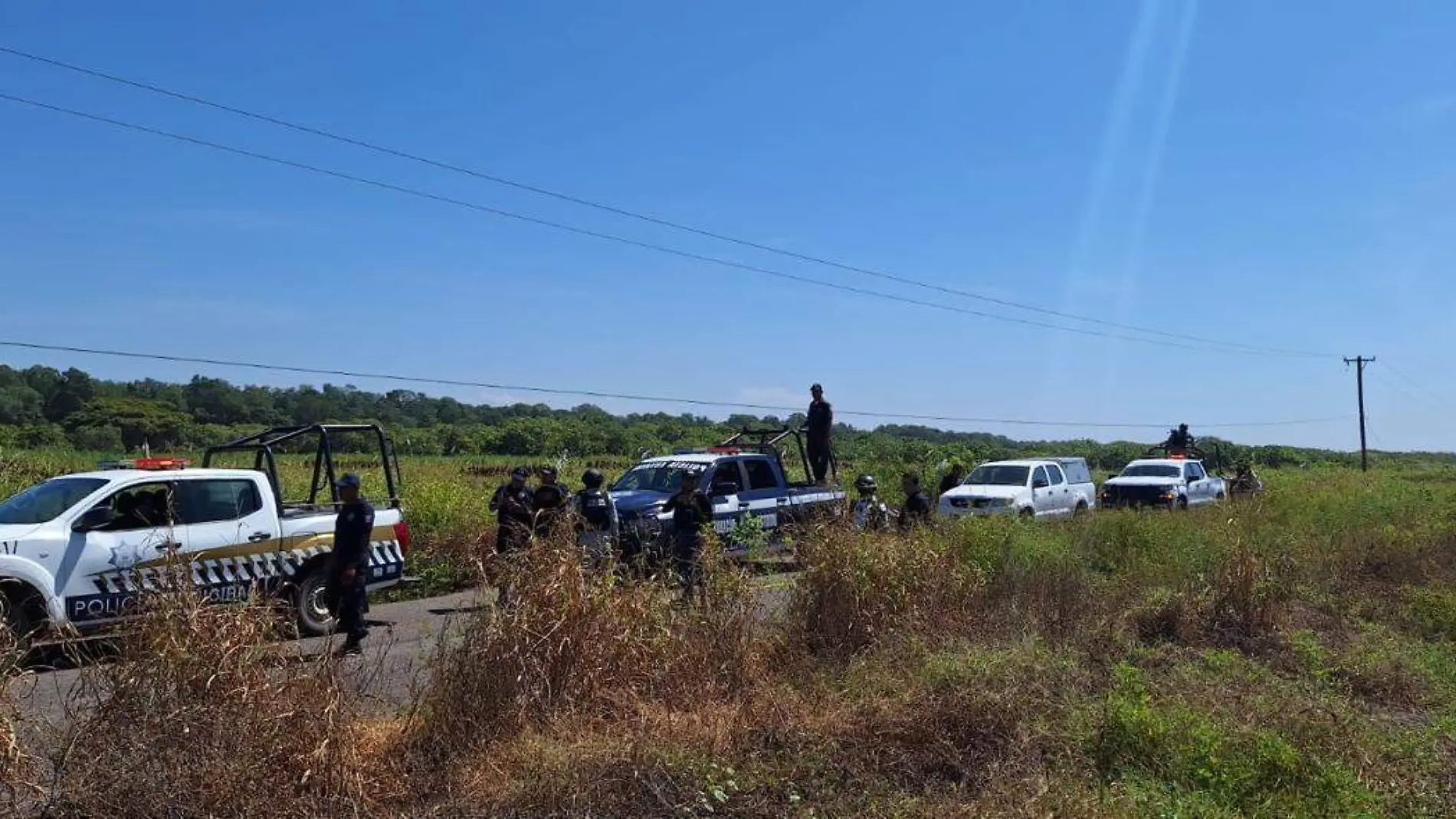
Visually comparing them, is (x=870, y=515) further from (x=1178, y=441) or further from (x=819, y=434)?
(x=1178, y=441)

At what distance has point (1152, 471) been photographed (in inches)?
1089

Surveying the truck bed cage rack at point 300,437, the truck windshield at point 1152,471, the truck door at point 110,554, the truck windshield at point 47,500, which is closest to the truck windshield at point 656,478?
the truck bed cage rack at point 300,437

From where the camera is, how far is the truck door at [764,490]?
15758 mm

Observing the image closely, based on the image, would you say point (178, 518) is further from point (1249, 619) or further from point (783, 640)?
point (1249, 619)

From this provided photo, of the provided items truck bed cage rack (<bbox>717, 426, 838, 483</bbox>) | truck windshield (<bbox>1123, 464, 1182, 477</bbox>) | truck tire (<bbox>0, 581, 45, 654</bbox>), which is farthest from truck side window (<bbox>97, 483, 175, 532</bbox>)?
truck windshield (<bbox>1123, 464, 1182, 477</bbox>)

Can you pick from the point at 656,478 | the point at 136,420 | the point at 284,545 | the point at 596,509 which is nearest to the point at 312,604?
the point at 284,545

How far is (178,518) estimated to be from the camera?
33.8 feet

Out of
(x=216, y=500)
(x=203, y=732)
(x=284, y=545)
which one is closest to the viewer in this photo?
(x=203, y=732)

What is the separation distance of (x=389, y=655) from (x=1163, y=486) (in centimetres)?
2086

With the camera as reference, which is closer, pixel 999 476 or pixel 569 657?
pixel 569 657

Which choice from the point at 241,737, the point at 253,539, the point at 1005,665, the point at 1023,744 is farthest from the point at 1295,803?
the point at 253,539

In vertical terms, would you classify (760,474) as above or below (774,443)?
below

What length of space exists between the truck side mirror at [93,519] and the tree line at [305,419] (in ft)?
60.4

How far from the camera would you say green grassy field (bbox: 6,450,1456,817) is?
5.36 m
